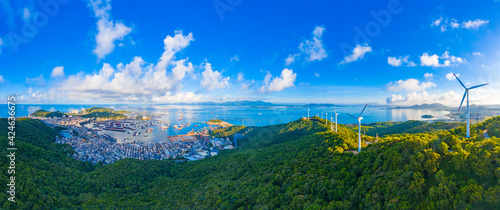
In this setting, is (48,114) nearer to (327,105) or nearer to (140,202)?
(140,202)

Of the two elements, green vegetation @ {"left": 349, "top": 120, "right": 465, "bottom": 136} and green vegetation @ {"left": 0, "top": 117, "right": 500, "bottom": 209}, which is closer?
green vegetation @ {"left": 0, "top": 117, "right": 500, "bottom": 209}

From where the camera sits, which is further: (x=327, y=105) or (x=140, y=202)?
(x=327, y=105)

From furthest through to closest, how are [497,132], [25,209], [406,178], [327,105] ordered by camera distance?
[327,105], [25,209], [497,132], [406,178]

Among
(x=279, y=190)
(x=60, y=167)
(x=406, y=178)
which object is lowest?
(x=60, y=167)

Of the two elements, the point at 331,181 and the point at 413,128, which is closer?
the point at 331,181

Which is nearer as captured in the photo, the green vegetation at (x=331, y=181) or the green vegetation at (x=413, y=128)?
the green vegetation at (x=331, y=181)

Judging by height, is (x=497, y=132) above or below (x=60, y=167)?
above

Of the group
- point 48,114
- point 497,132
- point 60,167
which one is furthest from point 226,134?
point 48,114

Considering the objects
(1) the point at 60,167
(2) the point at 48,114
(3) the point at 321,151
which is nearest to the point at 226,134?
(1) the point at 60,167

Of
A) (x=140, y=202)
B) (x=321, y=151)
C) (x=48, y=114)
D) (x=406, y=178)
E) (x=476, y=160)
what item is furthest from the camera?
(x=48, y=114)
